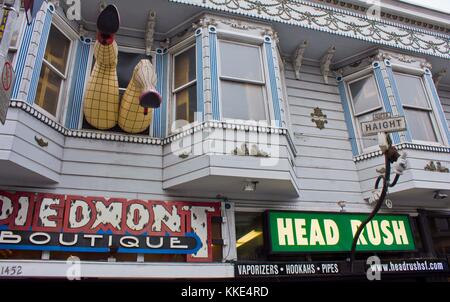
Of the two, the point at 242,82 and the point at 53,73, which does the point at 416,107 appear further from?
the point at 53,73

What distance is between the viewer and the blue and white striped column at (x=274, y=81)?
8030 mm

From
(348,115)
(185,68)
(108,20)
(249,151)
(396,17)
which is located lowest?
(249,151)

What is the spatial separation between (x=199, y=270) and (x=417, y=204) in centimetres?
531

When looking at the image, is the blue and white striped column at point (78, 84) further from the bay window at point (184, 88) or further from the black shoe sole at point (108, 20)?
the bay window at point (184, 88)

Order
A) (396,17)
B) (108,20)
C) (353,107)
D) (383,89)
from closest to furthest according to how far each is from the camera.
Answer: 1. (108,20)
2. (383,89)
3. (353,107)
4. (396,17)

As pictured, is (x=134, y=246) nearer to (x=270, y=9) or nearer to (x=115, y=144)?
(x=115, y=144)

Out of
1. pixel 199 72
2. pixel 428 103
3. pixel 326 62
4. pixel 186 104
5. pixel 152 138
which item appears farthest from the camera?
pixel 326 62

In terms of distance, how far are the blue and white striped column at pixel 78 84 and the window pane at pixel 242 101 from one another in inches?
111

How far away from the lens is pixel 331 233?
26.0 ft

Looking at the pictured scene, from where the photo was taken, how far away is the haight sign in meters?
6.29

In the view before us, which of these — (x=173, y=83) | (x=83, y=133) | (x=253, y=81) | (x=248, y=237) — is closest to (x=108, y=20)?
(x=83, y=133)

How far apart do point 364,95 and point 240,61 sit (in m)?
3.45

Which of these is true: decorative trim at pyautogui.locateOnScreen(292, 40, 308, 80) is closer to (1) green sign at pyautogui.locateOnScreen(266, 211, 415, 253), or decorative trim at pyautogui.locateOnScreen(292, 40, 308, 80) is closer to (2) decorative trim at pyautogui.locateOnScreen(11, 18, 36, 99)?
(1) green sign at pyautogui.locateOnScreen(266, 211, 415, 253)
